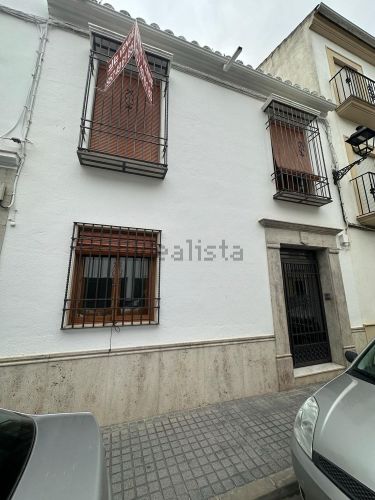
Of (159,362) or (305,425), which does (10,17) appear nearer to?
(159,362)

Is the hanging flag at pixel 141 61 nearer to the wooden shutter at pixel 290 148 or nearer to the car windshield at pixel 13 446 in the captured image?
the wooden shutter at pixel 290 148

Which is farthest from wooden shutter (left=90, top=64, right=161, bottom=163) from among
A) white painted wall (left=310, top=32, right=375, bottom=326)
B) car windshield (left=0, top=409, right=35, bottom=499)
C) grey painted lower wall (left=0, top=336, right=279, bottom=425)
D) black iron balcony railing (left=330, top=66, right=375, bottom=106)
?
black iron balcony railing (left=330, top=66, right=375, bottom=106)

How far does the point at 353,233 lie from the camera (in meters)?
5.45

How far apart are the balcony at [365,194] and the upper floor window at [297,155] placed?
3.52ft

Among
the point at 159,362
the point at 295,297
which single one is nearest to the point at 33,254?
the point at 159,362

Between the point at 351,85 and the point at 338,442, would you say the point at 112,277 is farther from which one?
the point at 351,85

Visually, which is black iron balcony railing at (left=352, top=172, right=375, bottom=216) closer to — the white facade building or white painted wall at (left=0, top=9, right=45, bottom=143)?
the white facade building

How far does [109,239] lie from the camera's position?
133 inches

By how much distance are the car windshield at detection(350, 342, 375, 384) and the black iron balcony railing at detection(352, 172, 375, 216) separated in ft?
14.8

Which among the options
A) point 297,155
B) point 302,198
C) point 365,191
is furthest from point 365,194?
point 302,198

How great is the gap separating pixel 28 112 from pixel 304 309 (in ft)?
19.7

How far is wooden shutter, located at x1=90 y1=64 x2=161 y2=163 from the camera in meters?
3.77

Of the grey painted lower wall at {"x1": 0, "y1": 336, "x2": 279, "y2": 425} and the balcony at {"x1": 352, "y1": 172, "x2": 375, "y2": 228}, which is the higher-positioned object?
the balcony at {"x1": 352, "y1": 172, "x2": 375, "y2": 228}

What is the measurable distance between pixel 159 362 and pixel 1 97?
444 cm
